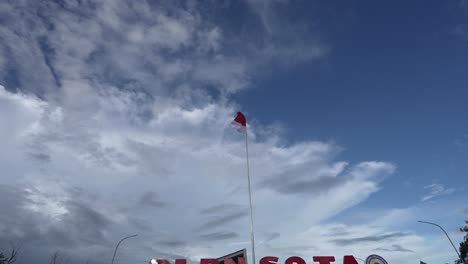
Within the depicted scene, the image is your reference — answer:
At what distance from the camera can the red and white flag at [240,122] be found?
3217cm

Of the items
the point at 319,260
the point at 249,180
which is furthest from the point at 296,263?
the point at 249,180

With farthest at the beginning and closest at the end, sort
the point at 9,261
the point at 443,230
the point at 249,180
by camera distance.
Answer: the point at 9,261 < the point at 443,230 < the point at 249,180

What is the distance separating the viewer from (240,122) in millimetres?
32625

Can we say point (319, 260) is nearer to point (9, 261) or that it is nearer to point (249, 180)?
point (249, 180)

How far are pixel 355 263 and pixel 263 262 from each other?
10351 mm

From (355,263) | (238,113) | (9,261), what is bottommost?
(355,263)

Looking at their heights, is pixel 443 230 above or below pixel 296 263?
above

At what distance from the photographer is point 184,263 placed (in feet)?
120

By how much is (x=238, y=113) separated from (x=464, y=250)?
62.5 metres

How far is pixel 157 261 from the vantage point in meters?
36.5

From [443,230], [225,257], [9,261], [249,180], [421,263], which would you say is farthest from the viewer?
[421,263]

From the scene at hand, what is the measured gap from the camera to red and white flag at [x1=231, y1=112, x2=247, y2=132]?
32.2 metres

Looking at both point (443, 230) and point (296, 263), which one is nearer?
point (296, 263)

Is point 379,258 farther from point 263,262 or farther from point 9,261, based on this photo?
point 9,261
